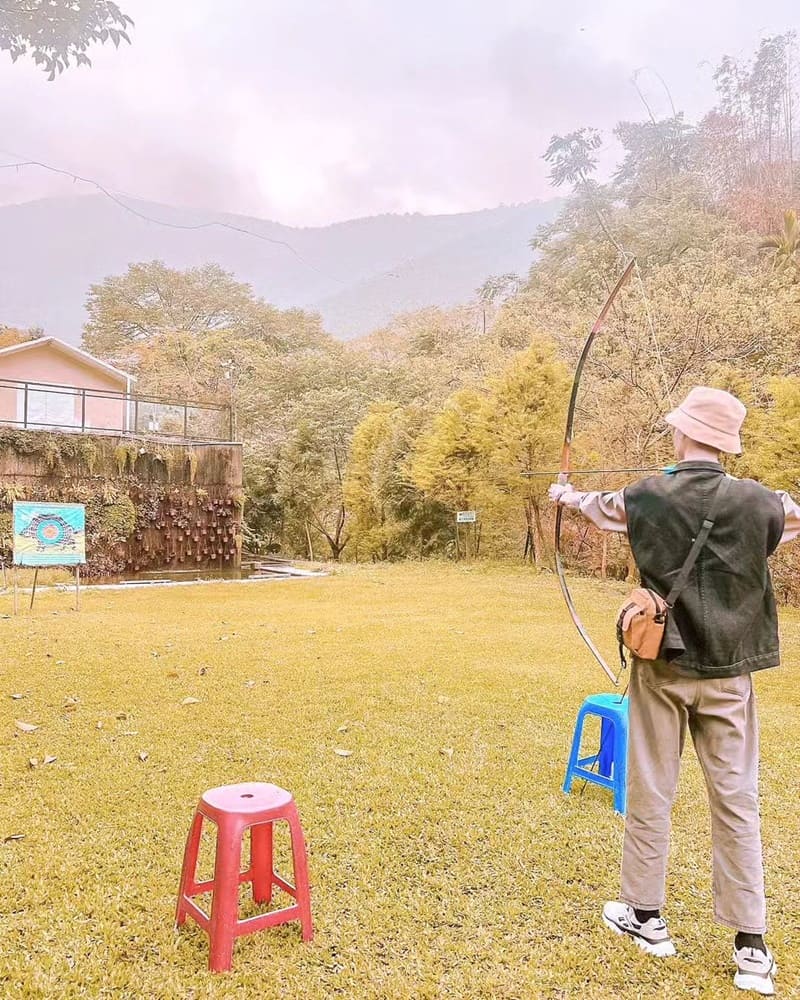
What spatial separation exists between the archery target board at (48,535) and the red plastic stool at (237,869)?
6.33 m

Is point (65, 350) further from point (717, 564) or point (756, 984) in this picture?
point (756, 984)

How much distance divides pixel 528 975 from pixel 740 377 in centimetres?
938

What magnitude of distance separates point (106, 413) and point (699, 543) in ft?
44.4

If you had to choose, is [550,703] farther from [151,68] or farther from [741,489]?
[151,68]

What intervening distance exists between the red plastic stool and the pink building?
10641 mm

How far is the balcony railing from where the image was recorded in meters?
11.9

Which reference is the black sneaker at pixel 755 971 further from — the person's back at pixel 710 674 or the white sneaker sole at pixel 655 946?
the white sneaker sole at pixel 655 946

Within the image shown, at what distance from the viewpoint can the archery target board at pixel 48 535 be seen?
740 cm

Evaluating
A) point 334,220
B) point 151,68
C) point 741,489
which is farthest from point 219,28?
point 334,220

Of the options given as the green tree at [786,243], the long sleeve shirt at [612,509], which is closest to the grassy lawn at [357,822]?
the long sleeve shirt at [612,509]

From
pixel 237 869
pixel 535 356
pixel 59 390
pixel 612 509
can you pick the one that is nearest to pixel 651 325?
pixel 612 509

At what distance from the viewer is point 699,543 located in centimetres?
175

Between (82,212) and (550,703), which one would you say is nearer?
(550,703)

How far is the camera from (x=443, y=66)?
67.4 ft
